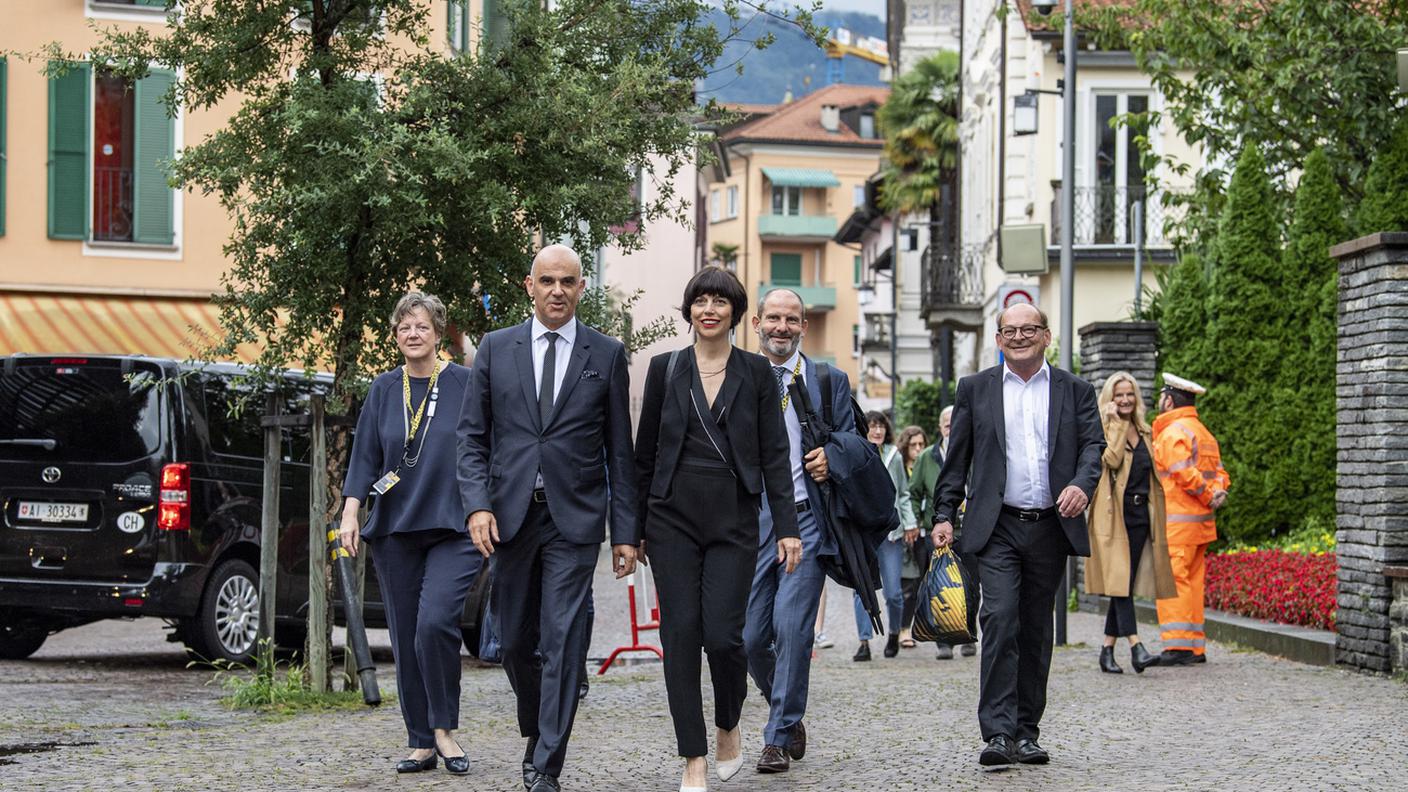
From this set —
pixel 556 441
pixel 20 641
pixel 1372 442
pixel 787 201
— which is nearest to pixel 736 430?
pixel 556 441

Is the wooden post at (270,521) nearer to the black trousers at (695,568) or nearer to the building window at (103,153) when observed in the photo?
the black trousers at (695,568)

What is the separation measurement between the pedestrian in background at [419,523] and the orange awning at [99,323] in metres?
15.2

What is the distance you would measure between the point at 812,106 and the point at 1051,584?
3957 inches

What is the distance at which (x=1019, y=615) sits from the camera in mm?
8688

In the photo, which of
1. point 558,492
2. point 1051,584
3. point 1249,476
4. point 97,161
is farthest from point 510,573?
Result: point 97,161

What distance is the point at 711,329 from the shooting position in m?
7.70

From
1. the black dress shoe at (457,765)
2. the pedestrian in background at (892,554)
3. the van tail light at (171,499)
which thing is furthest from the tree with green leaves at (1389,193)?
the black dress shoe at (457,765)

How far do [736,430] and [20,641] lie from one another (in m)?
8.99

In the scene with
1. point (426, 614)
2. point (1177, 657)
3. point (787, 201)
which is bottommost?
point (1177, 657)

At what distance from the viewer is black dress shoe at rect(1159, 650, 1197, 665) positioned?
13.7m

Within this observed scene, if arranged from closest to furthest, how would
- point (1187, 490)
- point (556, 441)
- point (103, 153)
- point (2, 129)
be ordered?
1. point (556, 441)
2. point (1187, 490)
3. point (2, 129)
4. point (103, 153)

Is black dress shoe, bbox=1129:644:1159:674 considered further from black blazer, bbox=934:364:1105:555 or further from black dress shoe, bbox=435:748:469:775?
black dress shoe, bbox=435:748:469:775

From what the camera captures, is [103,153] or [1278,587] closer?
[1278,587]

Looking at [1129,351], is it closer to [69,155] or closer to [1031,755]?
[69,155]
